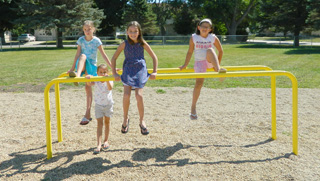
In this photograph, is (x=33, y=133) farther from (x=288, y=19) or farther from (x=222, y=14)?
(x=222, y=14)

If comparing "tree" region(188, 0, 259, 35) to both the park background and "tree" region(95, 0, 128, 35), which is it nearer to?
"tree" region(95, 0, 128, 35)

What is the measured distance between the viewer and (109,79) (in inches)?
134

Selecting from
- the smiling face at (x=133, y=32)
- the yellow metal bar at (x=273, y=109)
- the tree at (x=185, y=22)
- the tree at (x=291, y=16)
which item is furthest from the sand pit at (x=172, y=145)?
the tree at (x=185, y=22)

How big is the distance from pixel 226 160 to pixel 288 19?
2692cm

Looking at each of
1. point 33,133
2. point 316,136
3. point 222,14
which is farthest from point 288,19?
point 33,133

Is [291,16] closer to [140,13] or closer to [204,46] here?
[140,13]

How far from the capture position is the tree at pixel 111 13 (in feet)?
125

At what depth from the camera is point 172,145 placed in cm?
417

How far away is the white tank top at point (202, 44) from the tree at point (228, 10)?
35.1 metres

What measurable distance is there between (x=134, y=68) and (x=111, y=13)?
118ft

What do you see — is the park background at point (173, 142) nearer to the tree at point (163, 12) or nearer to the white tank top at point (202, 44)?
the white tank top at point (202, 44)

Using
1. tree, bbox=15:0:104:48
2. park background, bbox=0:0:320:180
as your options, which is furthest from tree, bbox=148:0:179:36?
park background, bbox=0:0:320:180

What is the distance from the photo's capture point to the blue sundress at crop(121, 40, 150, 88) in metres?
3.67

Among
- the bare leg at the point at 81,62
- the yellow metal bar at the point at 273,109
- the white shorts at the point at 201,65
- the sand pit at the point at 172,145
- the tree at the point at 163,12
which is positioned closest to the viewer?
the sand pit at the point at 172,145
